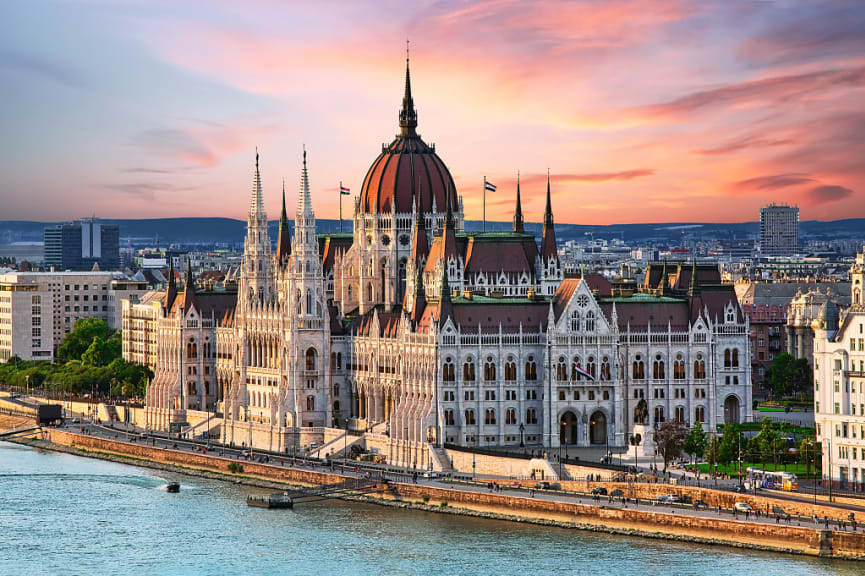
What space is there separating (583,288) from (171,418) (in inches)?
2045

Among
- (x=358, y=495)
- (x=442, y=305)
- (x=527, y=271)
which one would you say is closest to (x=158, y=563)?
(x=358, y=495)

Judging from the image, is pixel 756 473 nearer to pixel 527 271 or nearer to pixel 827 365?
pixel 827 365

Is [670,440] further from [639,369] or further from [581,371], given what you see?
[639,369]

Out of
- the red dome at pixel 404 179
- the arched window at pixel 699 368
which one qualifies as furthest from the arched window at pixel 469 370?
the red dome at pixel 404 179

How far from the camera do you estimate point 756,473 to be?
138m

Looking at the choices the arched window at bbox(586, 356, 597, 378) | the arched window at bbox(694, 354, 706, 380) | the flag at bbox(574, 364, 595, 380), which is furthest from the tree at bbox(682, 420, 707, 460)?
the arched window at bbox(694, 354, 706, 380)

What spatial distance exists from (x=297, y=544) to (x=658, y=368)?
43050mm

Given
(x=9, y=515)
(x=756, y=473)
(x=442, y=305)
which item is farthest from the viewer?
(x=442, y=305)

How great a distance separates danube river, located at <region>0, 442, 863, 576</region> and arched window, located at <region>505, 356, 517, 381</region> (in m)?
19.2

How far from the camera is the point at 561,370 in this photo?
16125 centimetres

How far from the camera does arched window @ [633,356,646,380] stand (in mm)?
164250

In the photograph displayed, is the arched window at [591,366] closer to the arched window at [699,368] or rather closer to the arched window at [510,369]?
the arched window at [510,369]

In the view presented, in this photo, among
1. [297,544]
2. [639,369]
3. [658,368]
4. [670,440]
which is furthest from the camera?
[658,368]

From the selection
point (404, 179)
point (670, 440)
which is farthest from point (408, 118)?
point (670, 440)
